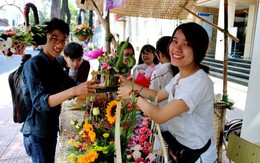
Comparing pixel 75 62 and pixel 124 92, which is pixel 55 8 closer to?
pixel 75 62

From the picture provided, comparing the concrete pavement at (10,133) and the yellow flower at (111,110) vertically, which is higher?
the yellow flower at (111,110)

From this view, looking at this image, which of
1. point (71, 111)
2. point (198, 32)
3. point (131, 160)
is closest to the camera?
point (131, 160)

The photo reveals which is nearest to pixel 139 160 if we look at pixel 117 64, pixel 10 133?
pixel 117 64

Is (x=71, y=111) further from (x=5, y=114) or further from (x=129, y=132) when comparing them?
(x=5, y=114)

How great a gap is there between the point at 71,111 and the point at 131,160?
124 cm

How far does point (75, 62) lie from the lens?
2779mm

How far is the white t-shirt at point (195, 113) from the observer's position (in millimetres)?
1158

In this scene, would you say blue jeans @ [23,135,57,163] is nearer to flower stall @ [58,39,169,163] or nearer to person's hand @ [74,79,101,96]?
flower stall @ [58,39,169,163]

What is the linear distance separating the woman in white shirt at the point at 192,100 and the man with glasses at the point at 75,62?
1621 mm

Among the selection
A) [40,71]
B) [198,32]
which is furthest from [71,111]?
[198,32]

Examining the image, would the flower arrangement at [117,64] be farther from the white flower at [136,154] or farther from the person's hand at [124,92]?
the white flower at [136,154]

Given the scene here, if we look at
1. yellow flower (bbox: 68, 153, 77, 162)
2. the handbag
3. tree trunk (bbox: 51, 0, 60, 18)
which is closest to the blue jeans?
yellow flower (bbox: 68, 153, 77, 162)

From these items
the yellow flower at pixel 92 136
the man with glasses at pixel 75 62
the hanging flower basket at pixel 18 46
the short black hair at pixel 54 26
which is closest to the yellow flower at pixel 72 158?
the yellow flower at pixel 92 136

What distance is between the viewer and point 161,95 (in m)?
1.61
